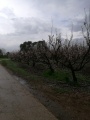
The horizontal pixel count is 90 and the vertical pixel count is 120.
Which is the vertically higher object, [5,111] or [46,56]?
[46,56]

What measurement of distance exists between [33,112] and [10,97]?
9.15ft

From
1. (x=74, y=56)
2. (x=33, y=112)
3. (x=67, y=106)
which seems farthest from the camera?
(x=74, y=56)

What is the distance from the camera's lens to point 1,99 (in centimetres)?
952

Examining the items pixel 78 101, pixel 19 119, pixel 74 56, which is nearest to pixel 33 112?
pixel 19 119

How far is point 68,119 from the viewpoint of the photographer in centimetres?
678

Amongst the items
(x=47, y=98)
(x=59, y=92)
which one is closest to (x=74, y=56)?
(x=59, y=92)

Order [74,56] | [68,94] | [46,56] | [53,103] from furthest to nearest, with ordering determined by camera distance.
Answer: [46,56] < [74,56] < [68,94] < [53,103]

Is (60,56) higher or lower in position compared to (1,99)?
higher

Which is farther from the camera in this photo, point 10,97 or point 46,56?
point 46,56

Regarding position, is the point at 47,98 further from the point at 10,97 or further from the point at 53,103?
the point at 10,97

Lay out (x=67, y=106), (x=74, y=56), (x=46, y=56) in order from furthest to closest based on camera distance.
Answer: (x=46, y=56), (x=74, y=56), (x=67, y=106)

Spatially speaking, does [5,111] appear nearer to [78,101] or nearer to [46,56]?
[78,101]

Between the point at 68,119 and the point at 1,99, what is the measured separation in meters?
3.74

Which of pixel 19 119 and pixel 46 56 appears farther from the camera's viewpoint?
pixel 46 56
